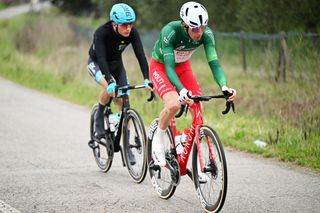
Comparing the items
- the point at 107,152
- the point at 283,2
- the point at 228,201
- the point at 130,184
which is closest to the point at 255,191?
the point at 228,201

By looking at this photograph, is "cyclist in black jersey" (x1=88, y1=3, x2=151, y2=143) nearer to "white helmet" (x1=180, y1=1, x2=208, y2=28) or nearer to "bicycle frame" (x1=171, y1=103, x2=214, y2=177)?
"bicycle frame" (x1=171, y1=103, x2=214, y2=177)

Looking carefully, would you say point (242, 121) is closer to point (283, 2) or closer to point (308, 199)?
point (308, 199)

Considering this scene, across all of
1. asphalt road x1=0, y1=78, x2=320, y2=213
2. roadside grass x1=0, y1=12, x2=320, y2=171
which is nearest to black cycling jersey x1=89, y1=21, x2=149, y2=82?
asphalt road x1=0, y1=78, x2=320, y2=213

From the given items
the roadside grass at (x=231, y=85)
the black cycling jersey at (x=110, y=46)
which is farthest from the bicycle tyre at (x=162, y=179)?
the roadside grass at (x=231, y=85)

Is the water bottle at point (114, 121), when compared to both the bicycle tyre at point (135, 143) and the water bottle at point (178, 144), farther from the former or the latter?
the water bottle at point (178, 144)

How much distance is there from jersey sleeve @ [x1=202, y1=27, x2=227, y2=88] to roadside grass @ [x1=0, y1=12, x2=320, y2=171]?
2.79 meters

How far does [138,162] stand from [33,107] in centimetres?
782

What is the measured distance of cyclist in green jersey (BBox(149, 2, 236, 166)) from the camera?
23.5 ft

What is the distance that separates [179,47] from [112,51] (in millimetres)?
1928

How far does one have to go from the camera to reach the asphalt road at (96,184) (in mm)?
7430

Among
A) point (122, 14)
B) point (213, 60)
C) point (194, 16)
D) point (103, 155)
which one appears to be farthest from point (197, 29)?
point (103, 155)

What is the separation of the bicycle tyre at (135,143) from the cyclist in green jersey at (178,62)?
2.29 feet

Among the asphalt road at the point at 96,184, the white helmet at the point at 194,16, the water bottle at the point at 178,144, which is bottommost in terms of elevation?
the asphalt road at the point at 96,184

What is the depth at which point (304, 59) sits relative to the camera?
12.0 meters
